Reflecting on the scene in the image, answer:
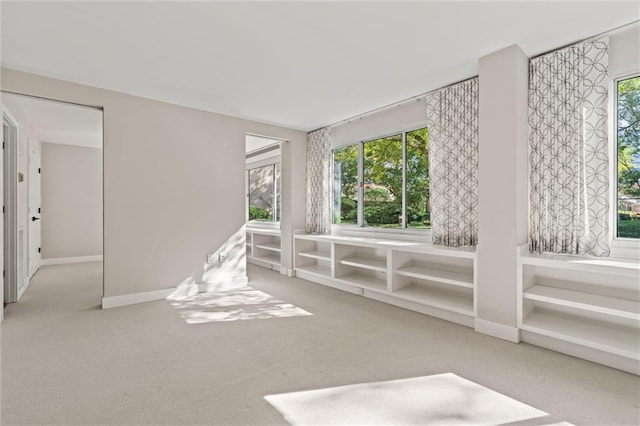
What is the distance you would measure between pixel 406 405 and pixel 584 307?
4.92 ft

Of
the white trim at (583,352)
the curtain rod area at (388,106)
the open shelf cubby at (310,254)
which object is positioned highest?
the curtain rod area at (388,106)

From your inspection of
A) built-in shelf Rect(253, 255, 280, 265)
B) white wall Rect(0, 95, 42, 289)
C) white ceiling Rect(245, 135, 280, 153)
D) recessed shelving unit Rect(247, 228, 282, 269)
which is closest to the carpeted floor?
white wall Rect(0, 95, 42, 289)

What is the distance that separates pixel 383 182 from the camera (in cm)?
418

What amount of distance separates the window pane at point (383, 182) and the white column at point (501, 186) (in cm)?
136

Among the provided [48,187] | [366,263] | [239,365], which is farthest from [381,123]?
[48,187]

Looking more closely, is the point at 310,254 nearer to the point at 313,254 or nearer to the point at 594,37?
the point at 313,254

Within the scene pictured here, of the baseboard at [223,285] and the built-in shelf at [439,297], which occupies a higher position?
the built-in shelf at [439,297]

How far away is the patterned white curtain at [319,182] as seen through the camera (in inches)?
188

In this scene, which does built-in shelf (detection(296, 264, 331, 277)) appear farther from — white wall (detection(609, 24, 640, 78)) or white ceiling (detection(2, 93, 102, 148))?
white wall (detection(609, 24, 640, 78))

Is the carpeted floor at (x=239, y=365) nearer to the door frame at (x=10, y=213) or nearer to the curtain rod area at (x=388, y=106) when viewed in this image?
the door frame at (x=10, y=213)

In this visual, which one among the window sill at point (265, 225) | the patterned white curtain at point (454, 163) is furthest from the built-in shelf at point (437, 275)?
the window sill at point (265, 225)

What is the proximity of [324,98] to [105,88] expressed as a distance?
7.86 ft

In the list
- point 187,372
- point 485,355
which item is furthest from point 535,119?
point 187,372

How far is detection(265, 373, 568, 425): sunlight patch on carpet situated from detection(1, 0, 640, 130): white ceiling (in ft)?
7.98
